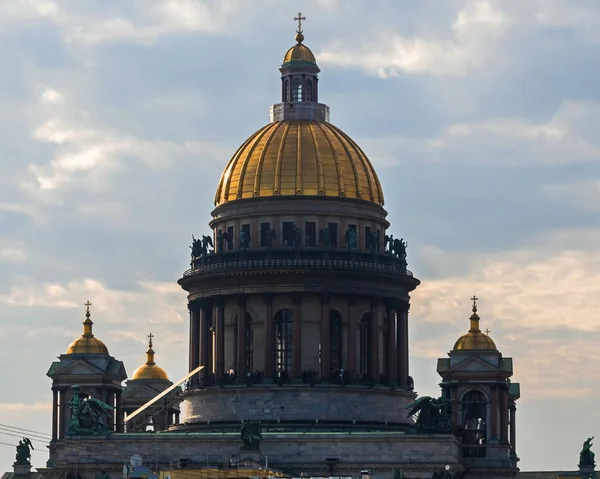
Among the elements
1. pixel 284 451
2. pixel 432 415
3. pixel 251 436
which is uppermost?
pixel 432 415

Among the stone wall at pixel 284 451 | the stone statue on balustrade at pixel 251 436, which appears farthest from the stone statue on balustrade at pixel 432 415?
the stone statue on balustrade at pixel 251 436

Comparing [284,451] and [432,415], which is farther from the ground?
[432,415]

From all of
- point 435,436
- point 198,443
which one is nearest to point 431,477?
point 435,436

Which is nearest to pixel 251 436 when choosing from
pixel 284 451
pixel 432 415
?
pixel 284 451

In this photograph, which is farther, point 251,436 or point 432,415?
point 432,415

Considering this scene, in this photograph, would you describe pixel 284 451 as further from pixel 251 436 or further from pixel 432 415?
pixel 432 415

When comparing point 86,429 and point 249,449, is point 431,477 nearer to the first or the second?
point 249,449

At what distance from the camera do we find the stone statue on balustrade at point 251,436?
638ft

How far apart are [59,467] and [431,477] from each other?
27.9m

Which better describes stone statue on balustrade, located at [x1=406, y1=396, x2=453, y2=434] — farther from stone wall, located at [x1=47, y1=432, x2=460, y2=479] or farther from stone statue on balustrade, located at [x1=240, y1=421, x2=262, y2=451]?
stone statue on balustrade, located at [x1=240, y1=421, x2=262, y2=451]

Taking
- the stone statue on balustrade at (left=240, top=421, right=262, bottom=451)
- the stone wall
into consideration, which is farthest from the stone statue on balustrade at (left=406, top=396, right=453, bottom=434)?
the stone statue on balustrade at (left=240, top=421, right=262, bottom=451)

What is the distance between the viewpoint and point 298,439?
196125mm

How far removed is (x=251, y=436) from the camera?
638 ft

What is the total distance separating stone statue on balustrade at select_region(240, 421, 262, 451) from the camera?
19438cm
